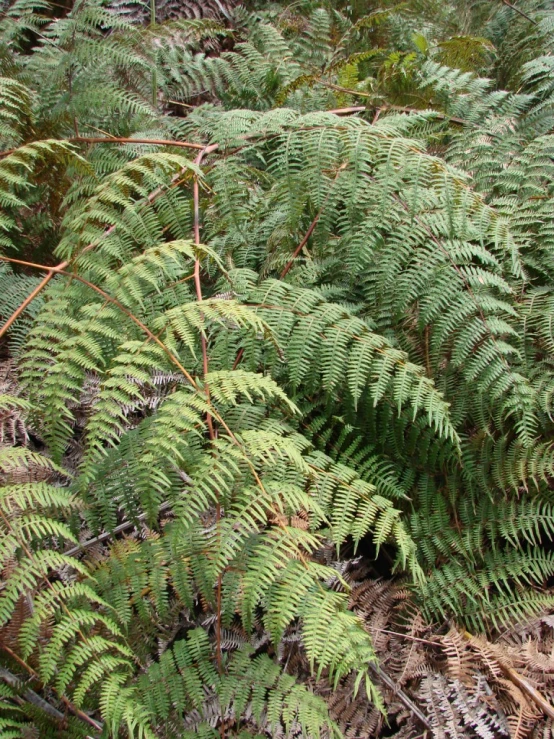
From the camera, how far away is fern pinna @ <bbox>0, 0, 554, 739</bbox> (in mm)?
1506

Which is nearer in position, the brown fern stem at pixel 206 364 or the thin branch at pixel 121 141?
the brown fern stem at pixel 206 364

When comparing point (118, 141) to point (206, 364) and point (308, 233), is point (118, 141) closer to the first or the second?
point (308, 233)

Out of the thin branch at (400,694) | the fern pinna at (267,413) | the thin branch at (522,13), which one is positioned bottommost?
the thin branch at (400,694)

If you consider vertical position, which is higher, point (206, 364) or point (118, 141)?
point (118, 141)

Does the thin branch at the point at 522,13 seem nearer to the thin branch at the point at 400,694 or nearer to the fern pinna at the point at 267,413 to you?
the fern pinna at the point at 267,413

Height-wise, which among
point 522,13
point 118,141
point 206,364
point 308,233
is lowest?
point 206,364

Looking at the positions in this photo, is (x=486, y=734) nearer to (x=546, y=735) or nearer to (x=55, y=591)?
(x=546, y=735)

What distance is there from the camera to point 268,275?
7.32 ft

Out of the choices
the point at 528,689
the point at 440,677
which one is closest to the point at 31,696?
the point at 440,677

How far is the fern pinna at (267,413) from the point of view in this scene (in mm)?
1506

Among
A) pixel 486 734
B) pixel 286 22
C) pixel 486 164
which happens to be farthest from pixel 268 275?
pixel 286 22

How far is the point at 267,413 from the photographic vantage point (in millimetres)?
1889

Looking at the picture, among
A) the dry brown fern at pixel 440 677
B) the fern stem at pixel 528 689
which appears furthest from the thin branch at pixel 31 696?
the fern stem at pixel 528 689

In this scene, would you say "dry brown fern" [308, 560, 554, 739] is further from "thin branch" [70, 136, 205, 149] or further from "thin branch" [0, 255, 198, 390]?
"thin branch" [70, 136, 205, 149]
